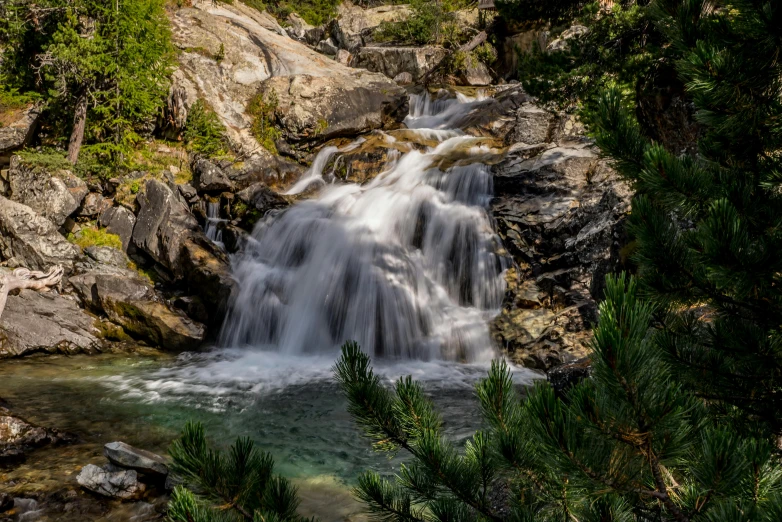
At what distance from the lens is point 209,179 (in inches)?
626

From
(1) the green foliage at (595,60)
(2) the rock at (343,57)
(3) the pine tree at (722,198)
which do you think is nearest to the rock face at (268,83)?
(2) the rock at (343,57)

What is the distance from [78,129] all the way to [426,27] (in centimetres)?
2207

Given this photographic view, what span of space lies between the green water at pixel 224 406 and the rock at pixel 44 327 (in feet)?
1.38

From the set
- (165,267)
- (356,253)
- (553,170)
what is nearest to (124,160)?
(165,267)

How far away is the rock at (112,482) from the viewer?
4.95 metres

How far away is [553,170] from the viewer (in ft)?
43.9

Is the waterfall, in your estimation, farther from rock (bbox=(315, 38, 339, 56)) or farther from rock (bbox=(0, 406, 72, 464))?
rock (bbox=(315, 38, 339, 56))

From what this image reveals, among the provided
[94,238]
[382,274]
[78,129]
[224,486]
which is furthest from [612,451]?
[78,129]

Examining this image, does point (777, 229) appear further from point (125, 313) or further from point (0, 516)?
point (125, 313)

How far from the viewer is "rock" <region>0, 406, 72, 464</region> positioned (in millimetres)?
5641

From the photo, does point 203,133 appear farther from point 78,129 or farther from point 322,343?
point 322,343

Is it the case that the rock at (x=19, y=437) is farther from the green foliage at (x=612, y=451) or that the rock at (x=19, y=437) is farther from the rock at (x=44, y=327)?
the green foliage at (x=612, y=451)

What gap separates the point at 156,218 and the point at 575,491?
1466 cm

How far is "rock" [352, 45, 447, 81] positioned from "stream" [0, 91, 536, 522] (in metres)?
11.6
